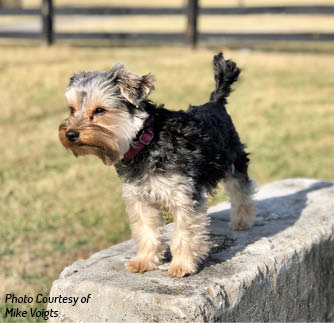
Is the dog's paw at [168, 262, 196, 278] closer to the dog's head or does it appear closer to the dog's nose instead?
the dog's head

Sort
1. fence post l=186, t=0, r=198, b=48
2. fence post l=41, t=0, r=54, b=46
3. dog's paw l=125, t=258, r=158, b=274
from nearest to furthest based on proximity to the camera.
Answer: dog's paw l=125, t=258, r=158, b=274 → fence post l=41, t=0, r=54, b=46 → fence post l=186, t=0, r=198, b=48

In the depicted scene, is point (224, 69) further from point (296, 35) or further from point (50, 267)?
point (296, 35)

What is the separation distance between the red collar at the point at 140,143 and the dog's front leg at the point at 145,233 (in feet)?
1.15

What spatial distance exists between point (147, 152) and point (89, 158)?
6.26 m

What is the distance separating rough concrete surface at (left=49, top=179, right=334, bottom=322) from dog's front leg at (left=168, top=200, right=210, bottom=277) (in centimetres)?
9

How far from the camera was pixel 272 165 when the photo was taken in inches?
396

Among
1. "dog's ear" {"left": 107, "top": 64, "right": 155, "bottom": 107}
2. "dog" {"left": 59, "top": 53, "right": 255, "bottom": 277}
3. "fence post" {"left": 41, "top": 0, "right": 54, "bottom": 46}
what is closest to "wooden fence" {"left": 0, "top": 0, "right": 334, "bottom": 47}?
"fence post" {"left": 41, "top": 0, "right": 54, "bottom": 46}

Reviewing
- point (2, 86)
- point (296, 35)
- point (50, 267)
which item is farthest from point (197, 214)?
point (296, 35)

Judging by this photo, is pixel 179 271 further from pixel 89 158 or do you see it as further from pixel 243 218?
pixel 89 158

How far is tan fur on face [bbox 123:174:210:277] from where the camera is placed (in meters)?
4.25

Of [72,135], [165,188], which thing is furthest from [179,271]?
[72,135]

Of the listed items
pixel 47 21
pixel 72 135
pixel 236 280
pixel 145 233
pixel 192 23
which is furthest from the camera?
pixel 192 23

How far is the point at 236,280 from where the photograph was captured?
428 cm

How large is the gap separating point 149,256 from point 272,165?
587 centimetres
